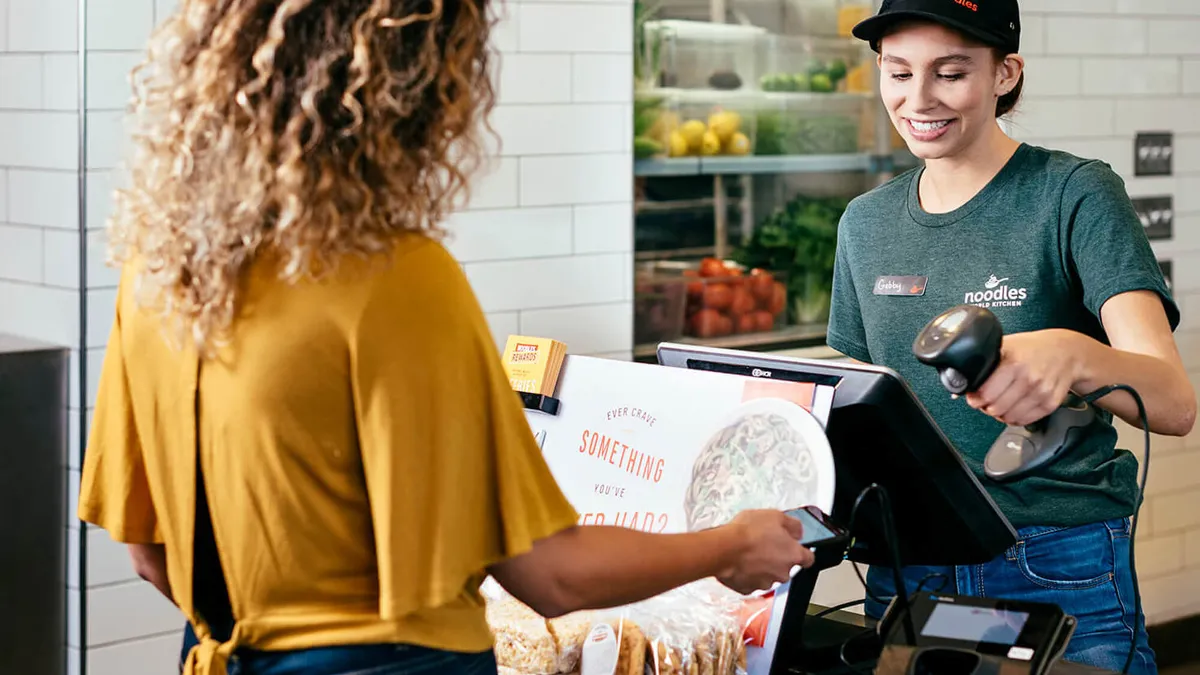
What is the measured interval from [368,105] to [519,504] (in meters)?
0.37

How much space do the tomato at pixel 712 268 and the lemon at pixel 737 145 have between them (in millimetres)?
325

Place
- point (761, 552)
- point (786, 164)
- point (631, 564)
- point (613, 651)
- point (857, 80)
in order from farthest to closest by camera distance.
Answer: point (857, 80)
point (786, 164)
point (613, 651)
point (761, 552)
point (631, 564)

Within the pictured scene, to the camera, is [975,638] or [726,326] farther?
[726,326]

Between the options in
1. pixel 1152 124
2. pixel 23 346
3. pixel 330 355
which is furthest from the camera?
pixel 1152 124

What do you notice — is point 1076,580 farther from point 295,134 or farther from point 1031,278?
point 295,134

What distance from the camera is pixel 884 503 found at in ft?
4.82

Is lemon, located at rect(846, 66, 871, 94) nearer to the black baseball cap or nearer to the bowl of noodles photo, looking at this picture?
the black baseball cap

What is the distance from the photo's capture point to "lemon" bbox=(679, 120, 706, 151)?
12.5 ft

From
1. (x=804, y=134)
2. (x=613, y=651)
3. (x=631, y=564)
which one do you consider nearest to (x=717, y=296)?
(x=804, y=134)

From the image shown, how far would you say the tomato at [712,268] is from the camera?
386 cm

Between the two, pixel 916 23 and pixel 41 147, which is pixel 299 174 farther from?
pixel 41 147

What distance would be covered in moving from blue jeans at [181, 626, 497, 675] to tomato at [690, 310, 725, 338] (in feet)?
8.50

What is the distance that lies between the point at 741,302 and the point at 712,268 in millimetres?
141

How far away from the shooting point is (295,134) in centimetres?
116
